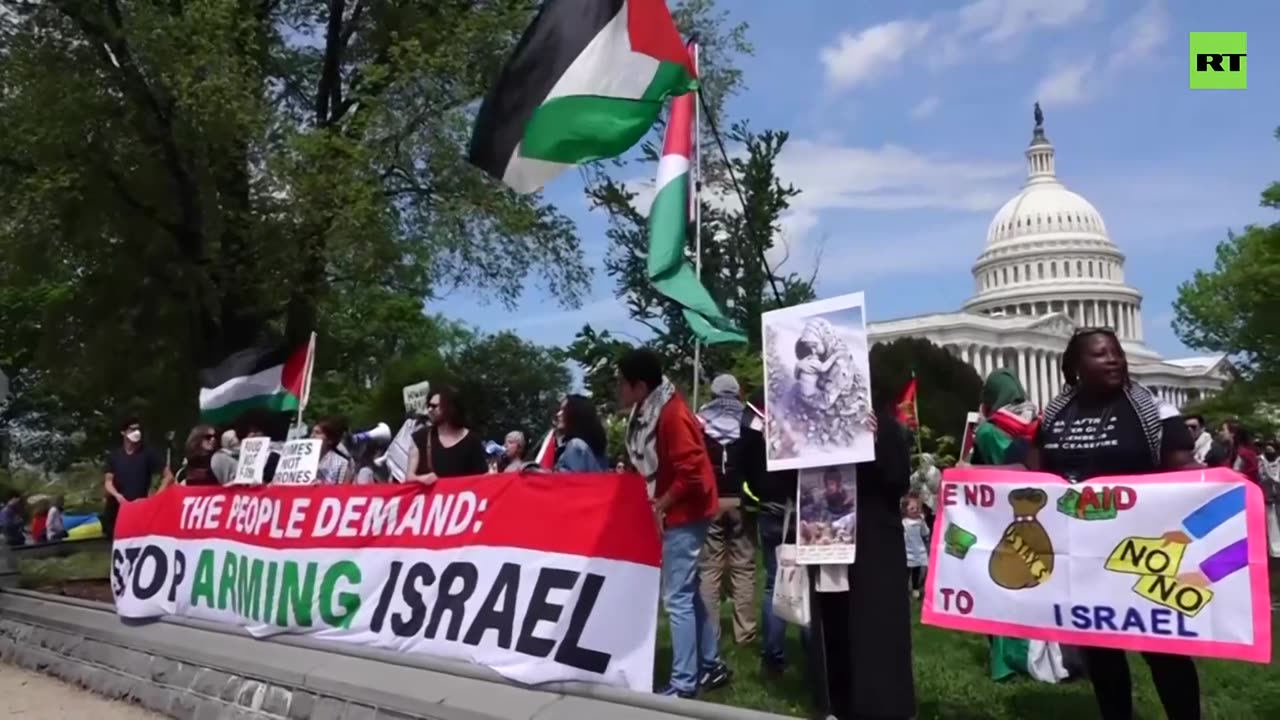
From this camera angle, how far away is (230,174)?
16719mm

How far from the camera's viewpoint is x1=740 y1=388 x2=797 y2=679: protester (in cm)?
665

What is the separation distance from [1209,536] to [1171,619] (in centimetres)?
34

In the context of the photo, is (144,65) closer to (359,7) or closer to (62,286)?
(359,7)

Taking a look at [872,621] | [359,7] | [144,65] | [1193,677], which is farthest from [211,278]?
[1193,677]

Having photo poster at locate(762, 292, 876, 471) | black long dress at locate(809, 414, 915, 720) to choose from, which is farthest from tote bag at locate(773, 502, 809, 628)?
photo poster at locate(762, 292, 876, 471)

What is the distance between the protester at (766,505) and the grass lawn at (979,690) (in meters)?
0.16

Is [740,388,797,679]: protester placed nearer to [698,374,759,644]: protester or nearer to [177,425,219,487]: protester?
[698,374,759,644]: protester

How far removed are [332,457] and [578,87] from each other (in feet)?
13.8

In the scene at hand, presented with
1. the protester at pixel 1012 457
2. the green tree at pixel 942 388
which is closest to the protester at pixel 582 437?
the protester at pixel 1012 457

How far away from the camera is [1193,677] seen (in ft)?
16.0

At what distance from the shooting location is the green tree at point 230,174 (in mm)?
14961

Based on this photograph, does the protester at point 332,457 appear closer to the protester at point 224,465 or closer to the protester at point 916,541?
the protester at point 224,465

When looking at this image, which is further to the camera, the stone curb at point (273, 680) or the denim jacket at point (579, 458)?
the denim jacket at point (579, 458)

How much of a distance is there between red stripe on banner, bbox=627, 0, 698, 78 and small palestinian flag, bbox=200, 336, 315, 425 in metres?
5.55
